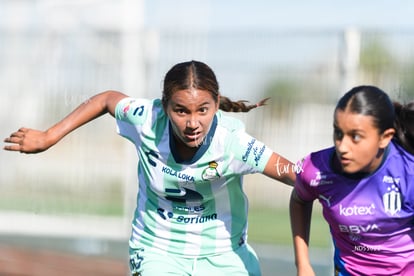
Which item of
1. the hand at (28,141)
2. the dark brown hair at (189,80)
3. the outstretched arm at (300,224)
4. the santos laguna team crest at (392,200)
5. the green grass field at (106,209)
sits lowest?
the green grass field at (106,209)

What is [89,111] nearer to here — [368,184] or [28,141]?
[28,141]

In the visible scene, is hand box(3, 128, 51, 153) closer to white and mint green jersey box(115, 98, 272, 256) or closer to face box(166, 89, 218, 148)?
white and mint green jersey box(115, 98, 272, 256)

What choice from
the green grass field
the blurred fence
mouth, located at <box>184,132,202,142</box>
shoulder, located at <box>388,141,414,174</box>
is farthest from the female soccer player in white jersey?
the green grass field

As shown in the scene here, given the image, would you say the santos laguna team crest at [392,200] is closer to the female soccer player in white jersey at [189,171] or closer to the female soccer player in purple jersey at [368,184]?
the female soccer player in purple jersey at [368,184]

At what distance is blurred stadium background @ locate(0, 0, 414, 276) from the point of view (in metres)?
8.70

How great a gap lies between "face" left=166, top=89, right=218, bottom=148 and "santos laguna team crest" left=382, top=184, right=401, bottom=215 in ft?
3.30

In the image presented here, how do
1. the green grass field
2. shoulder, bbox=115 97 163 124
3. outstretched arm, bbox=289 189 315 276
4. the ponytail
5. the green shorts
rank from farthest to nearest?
1. the green grass field
2. shoulder, bbox=115 97 163 124
3. the green shorts
4. outstretched arm, bbox=289 189 315 276
5. the ponytail

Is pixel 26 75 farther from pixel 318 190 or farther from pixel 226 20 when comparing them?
pixel 226 20

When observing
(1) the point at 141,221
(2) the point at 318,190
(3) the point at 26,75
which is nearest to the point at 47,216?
(3) the point at 26,75

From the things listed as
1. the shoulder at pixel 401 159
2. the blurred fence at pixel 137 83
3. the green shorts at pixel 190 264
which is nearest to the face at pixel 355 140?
the shoulder at pixel 401 159

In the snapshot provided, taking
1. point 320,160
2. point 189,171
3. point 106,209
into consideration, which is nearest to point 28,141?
point 189,171

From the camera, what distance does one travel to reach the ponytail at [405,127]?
502cm

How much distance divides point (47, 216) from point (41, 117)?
3.30 feet

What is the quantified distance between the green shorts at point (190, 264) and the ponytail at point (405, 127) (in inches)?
48.6
